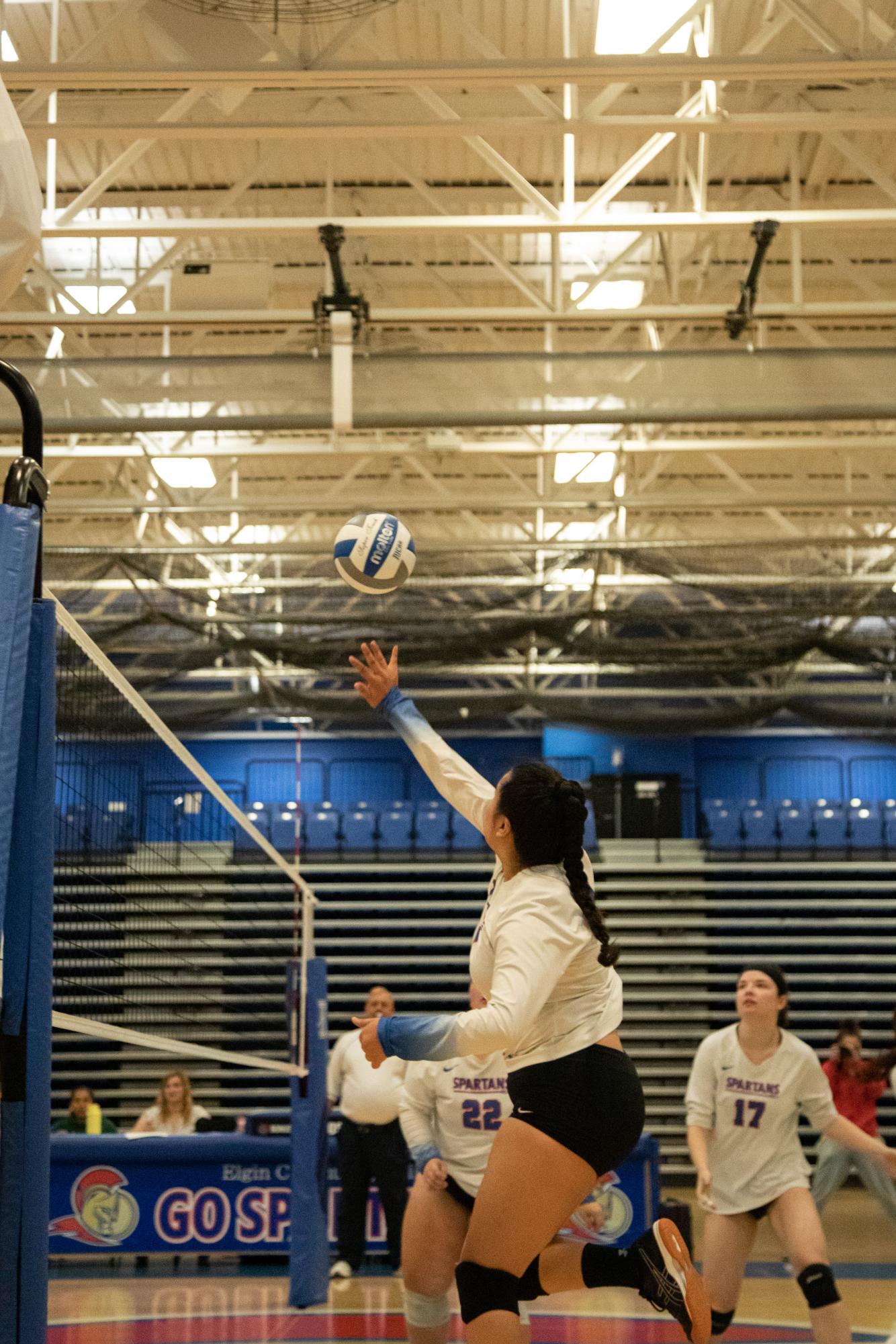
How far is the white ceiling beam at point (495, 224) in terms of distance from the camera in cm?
905

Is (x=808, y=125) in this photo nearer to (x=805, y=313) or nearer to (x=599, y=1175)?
(x=805, y=313)

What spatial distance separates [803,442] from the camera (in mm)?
13312

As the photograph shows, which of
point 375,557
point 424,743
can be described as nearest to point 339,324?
point 375,557

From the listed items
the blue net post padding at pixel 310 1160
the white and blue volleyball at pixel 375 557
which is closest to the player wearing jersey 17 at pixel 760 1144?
the white and blue volleyball at pixel 375 557

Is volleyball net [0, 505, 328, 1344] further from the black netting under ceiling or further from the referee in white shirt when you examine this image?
the black netting under ceiling

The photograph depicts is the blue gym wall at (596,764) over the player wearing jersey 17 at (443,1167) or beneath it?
over

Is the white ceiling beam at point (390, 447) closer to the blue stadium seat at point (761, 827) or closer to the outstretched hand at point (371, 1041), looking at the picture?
the blue stadium seat at point (761, 827)

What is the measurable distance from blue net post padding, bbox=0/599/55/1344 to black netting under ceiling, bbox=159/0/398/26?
195 inches

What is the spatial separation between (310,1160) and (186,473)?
8560 millimetres

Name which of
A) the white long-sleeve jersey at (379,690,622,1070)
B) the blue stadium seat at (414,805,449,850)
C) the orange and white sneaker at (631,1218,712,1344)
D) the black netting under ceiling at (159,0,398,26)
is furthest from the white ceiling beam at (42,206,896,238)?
the blue stadium seat at (414,805,449,850)

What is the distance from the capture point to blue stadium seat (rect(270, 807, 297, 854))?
18534mm

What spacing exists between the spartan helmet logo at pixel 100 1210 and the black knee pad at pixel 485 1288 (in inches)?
270

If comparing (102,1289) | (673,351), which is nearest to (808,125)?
(673,351)

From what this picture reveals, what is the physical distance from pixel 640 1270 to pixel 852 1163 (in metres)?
7.70
